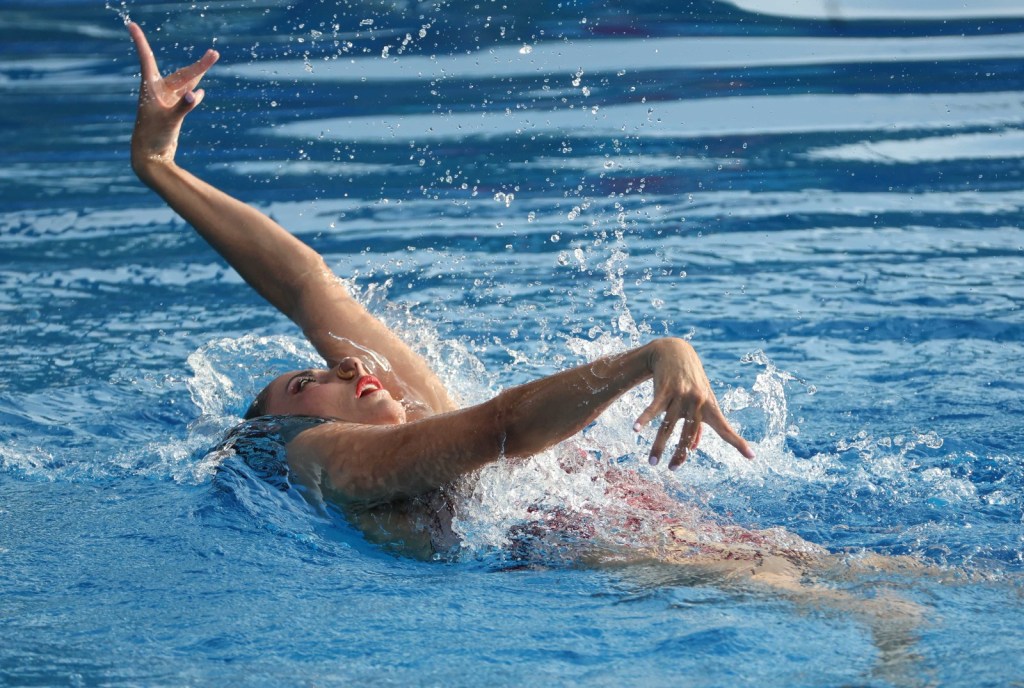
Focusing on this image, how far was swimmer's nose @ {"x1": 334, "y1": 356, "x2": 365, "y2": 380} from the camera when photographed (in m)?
3.15

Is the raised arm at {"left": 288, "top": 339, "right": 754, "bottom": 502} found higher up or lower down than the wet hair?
higher up

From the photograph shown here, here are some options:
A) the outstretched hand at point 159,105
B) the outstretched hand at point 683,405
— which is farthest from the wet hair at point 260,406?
the outstretched hand at point 683,405

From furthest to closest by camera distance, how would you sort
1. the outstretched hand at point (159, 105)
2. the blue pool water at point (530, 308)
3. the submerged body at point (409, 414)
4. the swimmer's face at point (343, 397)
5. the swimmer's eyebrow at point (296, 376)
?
the outstretched hand at point (159, 105), the swimmer's eyebrow at point (296, 376), the swimmer's face at point (343, 397), the blue pool water at point (530, 308), the submerged body at point (409, 414)

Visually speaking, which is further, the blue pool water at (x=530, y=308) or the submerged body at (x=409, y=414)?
the blue pool water at (x=530, y=308)

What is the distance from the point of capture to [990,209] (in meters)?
5.76

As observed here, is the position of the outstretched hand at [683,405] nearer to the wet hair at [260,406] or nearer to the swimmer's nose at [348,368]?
the swimmer's nose at [348,368]

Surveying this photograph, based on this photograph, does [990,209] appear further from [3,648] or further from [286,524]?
[3,648]

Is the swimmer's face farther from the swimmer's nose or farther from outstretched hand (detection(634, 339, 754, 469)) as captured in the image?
outstretched hand (detection(634, 339, 754, 469))

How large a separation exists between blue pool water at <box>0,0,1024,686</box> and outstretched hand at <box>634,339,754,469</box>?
40cm

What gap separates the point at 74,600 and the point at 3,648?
232 mm

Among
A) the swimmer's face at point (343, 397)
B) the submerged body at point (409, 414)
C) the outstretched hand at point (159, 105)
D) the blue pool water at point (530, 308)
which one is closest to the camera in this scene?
the submerged body at point (409, 414)

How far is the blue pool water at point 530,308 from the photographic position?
2539mm

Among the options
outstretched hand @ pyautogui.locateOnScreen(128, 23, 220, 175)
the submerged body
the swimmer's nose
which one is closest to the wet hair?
the submerged body

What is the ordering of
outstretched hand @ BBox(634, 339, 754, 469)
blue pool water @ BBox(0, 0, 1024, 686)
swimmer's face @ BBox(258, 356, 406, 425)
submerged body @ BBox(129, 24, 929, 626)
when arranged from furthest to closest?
swimmer's face @ BBox(258, 356, 406, 425) → blue pool water @ BBox(0, 0, 1024, 686) → submerged body @ BBox(129, 24, 929, 626) → outstretched hand @ BBox(634, 339, 754, 469)
